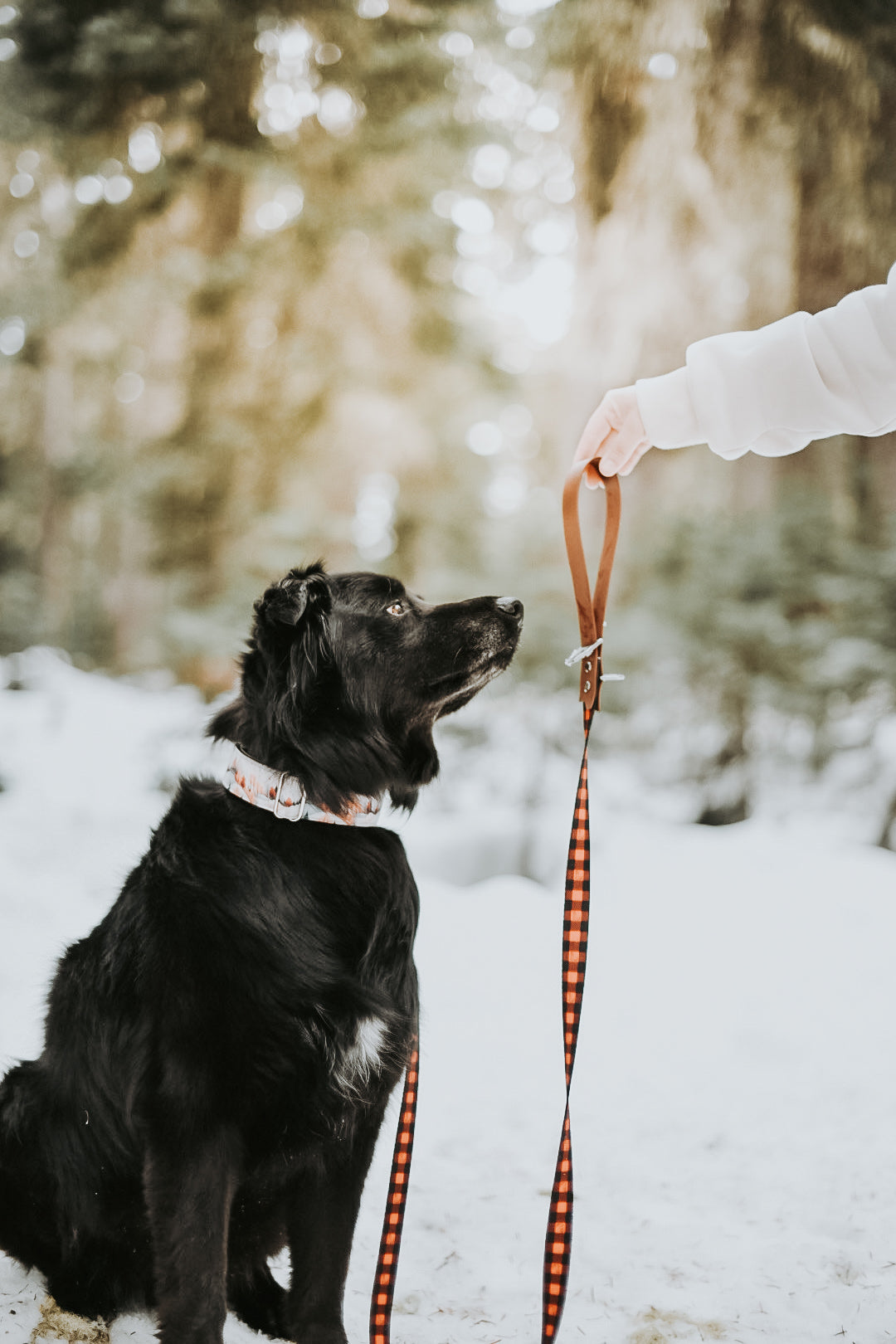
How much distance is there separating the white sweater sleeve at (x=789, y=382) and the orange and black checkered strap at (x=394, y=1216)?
1.17 metres

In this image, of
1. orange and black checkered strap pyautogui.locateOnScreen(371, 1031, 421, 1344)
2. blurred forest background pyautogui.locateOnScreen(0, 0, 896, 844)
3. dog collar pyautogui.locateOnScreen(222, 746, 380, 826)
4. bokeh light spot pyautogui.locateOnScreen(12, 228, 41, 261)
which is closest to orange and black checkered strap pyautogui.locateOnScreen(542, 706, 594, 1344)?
orange and black checkered strap pyautogui.locateOnScreen(371, 1031, 421, 1344)

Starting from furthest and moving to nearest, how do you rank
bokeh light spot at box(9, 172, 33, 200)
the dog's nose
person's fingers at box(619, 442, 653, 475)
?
1. bokeh light spot at box(9, 172, 33, 200)
2. the dog's nose
3. person's fingers at box(619, 442, 653, 475)

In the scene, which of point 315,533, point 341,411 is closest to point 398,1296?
point 315,533

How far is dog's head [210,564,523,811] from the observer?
5.72 feet

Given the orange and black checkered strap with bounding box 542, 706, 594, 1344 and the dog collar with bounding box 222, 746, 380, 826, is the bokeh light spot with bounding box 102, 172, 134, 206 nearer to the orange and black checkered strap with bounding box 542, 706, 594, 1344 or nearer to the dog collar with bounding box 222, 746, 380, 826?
the dog collar with bounding box 222, 746, 380, 826

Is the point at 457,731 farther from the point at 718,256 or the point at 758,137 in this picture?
the point at 758,137

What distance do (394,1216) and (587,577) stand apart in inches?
43.2

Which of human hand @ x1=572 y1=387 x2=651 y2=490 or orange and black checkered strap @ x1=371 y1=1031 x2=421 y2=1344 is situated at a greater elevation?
human hand @ x1=572 y1=387 x2=651 y2=490

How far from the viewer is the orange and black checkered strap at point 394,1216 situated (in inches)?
58.9

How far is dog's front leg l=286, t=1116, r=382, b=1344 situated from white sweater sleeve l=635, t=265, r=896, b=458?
1300 mm

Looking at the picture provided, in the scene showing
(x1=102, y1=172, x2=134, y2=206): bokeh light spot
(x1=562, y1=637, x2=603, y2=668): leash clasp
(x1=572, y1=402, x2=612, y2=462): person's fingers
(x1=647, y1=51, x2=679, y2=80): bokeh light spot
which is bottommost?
(x1=562, y1=637, x2=603, y2=668): leash clasp

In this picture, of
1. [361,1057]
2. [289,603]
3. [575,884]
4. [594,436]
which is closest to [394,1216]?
[361,1057]

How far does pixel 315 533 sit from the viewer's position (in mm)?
4957

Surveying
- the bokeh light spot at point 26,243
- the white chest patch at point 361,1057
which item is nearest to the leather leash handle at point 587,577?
the white chest patch at point 361,1057
